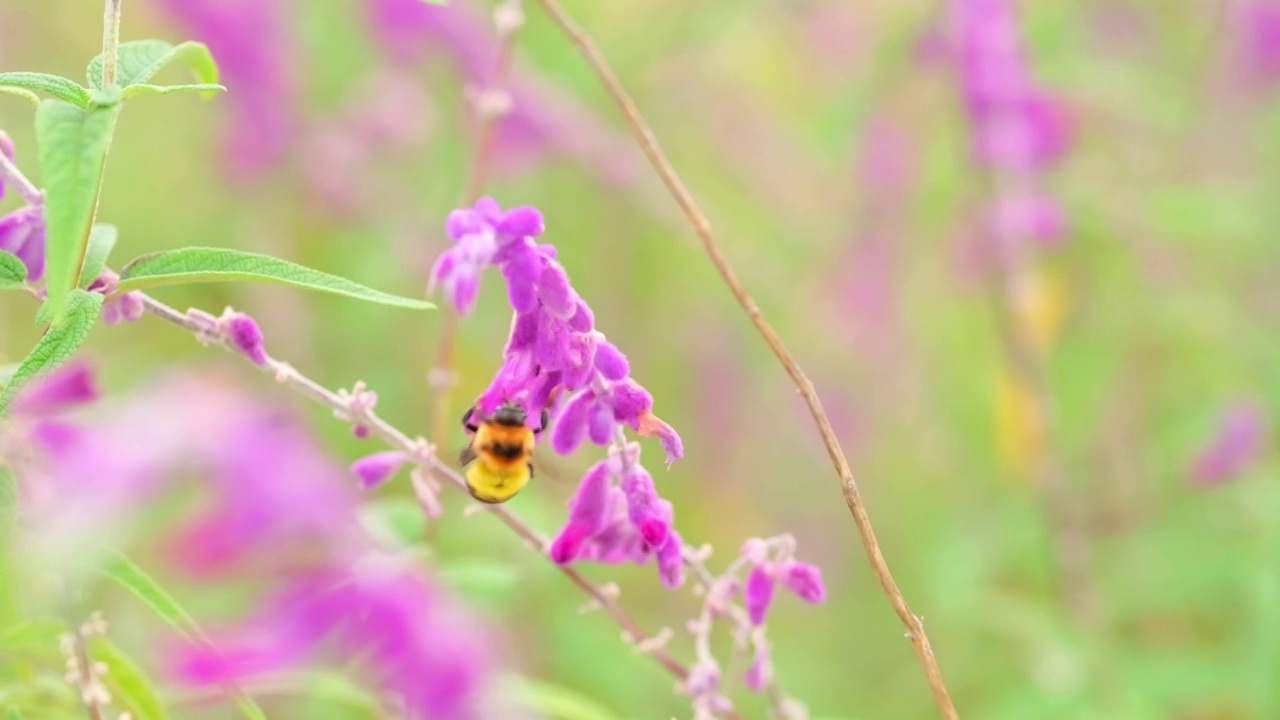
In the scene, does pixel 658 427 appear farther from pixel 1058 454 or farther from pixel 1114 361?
pixel 1114 361

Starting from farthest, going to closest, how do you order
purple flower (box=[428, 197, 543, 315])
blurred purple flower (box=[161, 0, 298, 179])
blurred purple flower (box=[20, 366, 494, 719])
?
blurred purple flower (box=[161, 0, 298, 179]) → purple flower (box=[428, 197, 543, 315]) → blurred purple flower (box=[20, 366, 494, 719])

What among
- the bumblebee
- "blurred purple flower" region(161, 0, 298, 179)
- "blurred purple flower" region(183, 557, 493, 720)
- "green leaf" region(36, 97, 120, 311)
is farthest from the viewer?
"blurred purple flower" region(161, 0, 298, 179)

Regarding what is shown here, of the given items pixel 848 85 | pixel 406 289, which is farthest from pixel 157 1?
pixel 848 85

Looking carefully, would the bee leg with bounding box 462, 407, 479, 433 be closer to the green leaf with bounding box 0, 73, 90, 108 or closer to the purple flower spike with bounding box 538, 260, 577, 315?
the purple flower spike with bounding box 538, 260, 577, 315

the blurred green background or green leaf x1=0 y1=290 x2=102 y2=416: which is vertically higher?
the blurred green background

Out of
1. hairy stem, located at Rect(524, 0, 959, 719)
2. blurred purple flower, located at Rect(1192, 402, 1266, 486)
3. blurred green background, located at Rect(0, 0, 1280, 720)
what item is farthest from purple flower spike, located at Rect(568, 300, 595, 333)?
blurred purple flower, located at Rect(1192, 402, 1266, 486)

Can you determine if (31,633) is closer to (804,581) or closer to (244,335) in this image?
(244,335)

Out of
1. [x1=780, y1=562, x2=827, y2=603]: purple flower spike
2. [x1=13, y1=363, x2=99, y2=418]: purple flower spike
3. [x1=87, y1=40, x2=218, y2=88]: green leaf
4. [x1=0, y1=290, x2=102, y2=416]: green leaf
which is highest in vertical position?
[x1=87, y1=40, x2=218, y2=88]: green leaf
